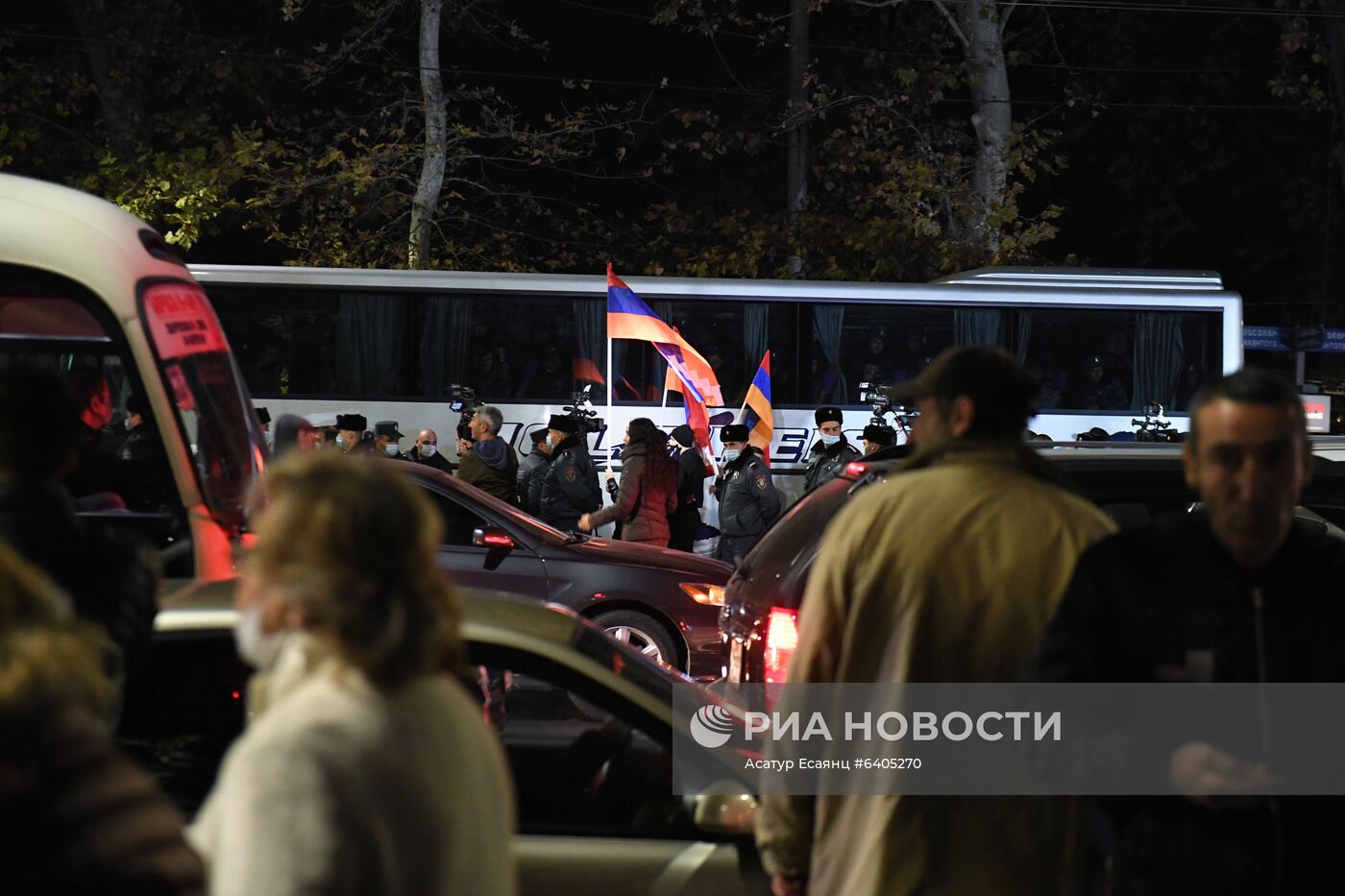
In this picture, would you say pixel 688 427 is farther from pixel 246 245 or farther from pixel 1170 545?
pixel 246 245

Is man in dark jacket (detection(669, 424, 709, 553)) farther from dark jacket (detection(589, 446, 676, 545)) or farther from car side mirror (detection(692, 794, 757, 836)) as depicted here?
car side mirror (detection(692, 794, 757, 836))

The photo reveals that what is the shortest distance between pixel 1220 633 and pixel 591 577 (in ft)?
25.9

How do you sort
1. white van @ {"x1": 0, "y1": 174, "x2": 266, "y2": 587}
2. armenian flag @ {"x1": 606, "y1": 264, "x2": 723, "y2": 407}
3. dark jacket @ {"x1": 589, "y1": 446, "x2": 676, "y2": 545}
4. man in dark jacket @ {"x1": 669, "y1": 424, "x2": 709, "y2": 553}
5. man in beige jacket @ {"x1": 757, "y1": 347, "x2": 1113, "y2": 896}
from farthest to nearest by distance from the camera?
armenian flag @ {"x1": 606, "y1": 264, "x2": 723, "y2": 407} < man in dark jacket @ {"x1": 669, "y1": 424, "x2": 709, "y2": 553} < dark jacket @ {"x1": 589, "y1": 446, "x2": 676, "y2": 545} < white van @ {"x1": 0, "y1": 174, "x2": 266, "y2": 587} < man in beige jacket @ {"x1": 757, "y1": 347, "x2": 1113, "y2": 896}

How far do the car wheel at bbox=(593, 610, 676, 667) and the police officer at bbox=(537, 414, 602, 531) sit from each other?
8.27 feet

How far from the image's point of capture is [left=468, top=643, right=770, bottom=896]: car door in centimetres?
402

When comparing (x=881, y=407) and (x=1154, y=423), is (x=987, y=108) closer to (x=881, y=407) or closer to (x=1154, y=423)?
(x=1154, y=423)

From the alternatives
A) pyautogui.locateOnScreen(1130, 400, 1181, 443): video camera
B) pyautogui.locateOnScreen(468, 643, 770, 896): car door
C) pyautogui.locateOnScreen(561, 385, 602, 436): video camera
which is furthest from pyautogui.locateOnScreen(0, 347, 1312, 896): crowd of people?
pyautogui.locateOnScreen(1130, 400, 1181, 443): video camera

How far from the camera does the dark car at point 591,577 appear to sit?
1041 centimetres

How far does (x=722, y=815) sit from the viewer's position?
163 inches

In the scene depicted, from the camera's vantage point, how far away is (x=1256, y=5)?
32781 millimetres

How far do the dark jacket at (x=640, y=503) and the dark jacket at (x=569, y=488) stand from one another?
0.47 metres

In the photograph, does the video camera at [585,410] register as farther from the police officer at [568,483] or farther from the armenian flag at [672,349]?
the police officer at [568,483]

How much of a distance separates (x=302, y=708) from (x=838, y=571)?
1.51 meters

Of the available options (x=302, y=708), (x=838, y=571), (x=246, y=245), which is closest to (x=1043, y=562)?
(x=838, y=571)
